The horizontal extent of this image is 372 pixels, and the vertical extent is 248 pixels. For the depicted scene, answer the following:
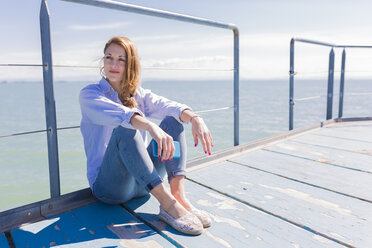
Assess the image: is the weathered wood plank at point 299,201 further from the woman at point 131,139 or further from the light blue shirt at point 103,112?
the light blue shirt at point 103,112

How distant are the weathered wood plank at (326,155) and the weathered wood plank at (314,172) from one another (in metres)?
0.10

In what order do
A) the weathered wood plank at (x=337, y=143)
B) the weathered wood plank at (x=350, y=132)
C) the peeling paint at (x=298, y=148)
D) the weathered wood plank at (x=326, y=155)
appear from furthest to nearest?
1. the weathered wood plank at (x=350, y=132)
2. the weathered wood plank at (x=337, y=143)
3. the peeling paint at (x=298, y=148)
4. the weathered wood plank at (x=326, y=155)

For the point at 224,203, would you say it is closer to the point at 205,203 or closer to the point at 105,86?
the point at 205,203

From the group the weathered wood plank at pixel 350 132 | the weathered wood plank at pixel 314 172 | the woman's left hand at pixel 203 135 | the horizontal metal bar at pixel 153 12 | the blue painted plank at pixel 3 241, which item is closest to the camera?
the blue painted plank at pixel 3 241

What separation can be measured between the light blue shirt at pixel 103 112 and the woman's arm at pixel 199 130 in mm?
30

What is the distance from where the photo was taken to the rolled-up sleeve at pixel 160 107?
4.29ft

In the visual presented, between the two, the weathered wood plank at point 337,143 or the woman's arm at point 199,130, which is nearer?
the woman's arm at point 199,130

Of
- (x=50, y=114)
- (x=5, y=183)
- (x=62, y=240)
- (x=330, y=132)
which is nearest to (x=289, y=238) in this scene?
(x=62, y=240)

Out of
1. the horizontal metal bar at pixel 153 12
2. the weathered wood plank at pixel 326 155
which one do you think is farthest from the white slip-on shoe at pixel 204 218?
the weathered wood plank at pixel 326 155

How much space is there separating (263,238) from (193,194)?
1.41 feet

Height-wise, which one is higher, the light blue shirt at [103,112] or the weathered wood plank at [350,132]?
the light blue shirt at [103,112]

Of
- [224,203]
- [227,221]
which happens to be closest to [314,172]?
[224,203]

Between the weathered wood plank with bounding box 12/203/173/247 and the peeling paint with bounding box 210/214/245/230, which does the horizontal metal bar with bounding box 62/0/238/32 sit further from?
the peeling paint with bounding box 210/214/245/230

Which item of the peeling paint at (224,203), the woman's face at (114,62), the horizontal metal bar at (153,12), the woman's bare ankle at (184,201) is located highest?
the horizontal metal bar at (153,12)
